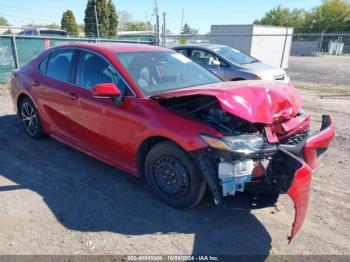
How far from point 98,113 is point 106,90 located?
0.52 m

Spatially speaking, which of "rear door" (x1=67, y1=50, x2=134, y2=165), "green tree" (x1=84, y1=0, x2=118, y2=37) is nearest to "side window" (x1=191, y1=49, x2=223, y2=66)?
"rear door" (x1=67, y1=50, x2=134, y2=165)

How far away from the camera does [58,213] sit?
10.6 ft

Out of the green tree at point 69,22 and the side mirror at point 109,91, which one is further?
the green tree at point 69,22

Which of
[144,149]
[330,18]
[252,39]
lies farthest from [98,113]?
[330,18]

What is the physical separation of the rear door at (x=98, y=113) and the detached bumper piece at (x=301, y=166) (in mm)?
1700

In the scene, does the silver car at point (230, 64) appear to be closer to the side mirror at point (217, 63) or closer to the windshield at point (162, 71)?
the side mirror at point (217, 63)

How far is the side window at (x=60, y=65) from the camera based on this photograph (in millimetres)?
4305

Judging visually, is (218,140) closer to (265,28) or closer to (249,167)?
(249,167)

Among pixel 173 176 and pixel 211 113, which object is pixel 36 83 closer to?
pixel 173 176

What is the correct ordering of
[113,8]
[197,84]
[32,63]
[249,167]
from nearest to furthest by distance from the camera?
[249,167] → [197,84] → [32,63] → [113,8]

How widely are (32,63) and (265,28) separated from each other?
16.3m

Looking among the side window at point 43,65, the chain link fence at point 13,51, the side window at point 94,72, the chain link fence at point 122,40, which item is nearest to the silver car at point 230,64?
the chain link fence at point 13,51

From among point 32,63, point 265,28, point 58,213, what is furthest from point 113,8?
point 58,213

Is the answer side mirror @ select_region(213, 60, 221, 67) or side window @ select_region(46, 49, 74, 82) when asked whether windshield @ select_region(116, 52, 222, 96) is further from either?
side mirror @ select_region(213, 60, 221, 67)
